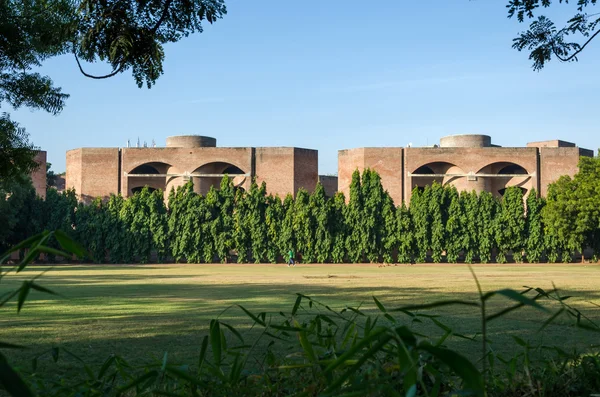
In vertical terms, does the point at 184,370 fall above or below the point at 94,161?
below

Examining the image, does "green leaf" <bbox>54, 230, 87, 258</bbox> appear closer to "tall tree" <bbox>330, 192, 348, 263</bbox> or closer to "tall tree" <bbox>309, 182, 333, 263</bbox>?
"tall tree" <bbox>309, 182, 333, 263</bbox>

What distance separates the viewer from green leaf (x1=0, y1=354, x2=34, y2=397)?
0.53 m

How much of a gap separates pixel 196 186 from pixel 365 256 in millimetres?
11344

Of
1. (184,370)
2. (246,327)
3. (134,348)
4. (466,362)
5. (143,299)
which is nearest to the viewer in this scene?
(466,362)

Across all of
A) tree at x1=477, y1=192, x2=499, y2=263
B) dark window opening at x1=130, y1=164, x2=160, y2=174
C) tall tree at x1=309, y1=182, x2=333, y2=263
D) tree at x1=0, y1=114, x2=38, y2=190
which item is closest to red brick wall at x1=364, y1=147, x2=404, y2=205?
tall tree at x1=309, y1=182, x2=333, y2=263

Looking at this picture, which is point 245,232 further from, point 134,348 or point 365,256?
point 134,348

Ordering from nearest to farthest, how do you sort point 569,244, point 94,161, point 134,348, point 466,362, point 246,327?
1. point 466,362
2. point 134,348
3. point 246,327
4. point 569,244
5. point 94,161

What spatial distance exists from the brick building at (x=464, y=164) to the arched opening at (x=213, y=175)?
6.56 metres

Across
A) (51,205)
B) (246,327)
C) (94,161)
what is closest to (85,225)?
(51,205)

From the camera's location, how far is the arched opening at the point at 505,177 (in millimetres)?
40719

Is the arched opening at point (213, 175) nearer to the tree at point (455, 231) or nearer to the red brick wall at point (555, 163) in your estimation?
the tree at point (455, 231)

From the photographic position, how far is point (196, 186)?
41406mm

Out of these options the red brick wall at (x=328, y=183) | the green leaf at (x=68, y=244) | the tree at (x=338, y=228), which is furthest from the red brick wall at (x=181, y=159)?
the green leaf at (x=68, y=244)

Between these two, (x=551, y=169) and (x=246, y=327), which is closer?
(x=246, y=327)
